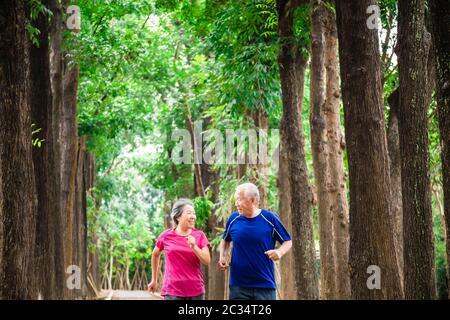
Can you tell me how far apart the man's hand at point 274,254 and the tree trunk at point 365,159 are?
2.09 meters

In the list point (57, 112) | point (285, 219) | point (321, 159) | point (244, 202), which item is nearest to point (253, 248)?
point (244, 202)

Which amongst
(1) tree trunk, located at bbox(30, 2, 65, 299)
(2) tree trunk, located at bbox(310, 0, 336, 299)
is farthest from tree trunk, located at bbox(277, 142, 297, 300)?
(1) tree trunk, located at bbox(30, 2, 65, 299)

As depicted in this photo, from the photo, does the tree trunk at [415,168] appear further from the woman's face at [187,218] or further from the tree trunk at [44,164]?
the tree trunk at [44,164]

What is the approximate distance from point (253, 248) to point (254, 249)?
0.02 m

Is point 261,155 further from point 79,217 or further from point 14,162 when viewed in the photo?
point 14,162

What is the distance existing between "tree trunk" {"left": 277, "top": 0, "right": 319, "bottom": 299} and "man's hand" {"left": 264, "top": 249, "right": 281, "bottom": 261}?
6.14m

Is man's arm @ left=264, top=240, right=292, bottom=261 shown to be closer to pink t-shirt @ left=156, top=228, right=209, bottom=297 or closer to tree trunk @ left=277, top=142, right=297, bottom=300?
pink t-shirt @ left=156, top=228, right=209, bottom=297

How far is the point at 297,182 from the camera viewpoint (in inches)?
594

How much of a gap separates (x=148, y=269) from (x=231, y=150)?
1919 inches

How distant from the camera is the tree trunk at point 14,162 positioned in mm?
9961

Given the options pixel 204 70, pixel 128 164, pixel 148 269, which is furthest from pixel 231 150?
pixel 148 269

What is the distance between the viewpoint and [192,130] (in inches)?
1127

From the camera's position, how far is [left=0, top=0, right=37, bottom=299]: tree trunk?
32.7 feet
